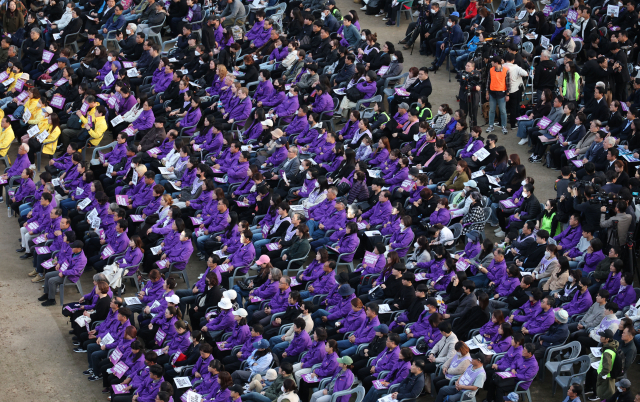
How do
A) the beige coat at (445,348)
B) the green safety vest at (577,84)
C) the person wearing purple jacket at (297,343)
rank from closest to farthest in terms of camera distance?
the beige coat at (445,348)
the person wearing purple jacket at (297,343)
the green safety vest at (577,84)

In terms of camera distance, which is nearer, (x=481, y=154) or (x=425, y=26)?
(x=481, y=154)

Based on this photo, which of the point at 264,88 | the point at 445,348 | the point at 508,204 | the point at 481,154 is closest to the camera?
the point at 445,348

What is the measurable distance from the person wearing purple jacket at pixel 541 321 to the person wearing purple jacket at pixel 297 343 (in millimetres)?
2906

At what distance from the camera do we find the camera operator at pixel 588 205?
45.6 ft

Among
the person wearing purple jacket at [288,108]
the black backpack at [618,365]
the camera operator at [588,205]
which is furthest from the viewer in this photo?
the person wearing purple jacket at [288,108]

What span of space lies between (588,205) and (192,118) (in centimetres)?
788

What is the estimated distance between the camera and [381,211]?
14.9m

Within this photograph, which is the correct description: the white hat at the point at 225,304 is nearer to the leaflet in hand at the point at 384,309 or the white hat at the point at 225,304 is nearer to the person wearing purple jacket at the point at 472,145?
the leaflet in hand at the point at 384,309

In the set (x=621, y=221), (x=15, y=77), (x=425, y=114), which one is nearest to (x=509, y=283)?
(x=621, y=221)

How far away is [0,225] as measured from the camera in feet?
54.4

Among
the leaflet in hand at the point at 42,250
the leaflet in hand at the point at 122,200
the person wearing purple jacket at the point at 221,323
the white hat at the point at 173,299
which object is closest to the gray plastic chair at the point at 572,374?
the person wearing purple jacket at the point at 221,323

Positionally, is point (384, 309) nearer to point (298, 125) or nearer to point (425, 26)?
point (298, 125)

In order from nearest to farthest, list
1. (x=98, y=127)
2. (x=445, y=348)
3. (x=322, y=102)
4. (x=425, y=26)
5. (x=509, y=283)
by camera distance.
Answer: (x=445, y=348)
(x=509, y=283)
(x=98, y=127)
(x=322, y=102)
(x=425, y=26)

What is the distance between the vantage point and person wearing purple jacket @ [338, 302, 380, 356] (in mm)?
12461
